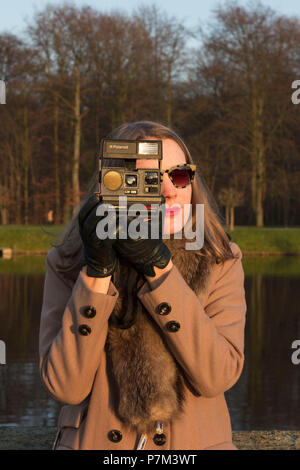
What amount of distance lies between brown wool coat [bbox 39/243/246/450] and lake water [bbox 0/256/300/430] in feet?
16.9

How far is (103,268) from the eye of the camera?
1728mm

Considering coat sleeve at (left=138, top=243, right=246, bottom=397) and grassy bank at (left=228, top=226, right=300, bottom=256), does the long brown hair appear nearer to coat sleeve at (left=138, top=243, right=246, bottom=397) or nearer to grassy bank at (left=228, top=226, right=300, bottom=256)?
coat sleeve at (left=138, top=243, right=246, bottom=397)

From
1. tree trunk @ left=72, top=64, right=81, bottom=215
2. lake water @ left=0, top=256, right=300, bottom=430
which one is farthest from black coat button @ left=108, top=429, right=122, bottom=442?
tree trunk @ left=72, top=64, right=81, bottom=215

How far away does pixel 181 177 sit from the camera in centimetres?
196

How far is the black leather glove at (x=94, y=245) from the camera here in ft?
5.24

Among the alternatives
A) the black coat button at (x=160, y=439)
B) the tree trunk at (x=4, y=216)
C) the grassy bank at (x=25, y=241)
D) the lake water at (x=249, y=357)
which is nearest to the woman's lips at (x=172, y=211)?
the black coat button at (x=160, y=439)

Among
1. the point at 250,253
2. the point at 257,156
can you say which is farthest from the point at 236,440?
the point at 257,156

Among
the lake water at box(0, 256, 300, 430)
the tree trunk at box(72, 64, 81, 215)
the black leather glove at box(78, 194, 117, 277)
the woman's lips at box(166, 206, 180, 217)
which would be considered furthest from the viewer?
the tree trunk at box(72, 64, 81, 215)

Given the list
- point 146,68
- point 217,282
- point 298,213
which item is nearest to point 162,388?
point 217,282

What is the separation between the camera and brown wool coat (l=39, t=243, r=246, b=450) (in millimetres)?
1795

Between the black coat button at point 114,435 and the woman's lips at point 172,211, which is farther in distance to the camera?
the woman's lips at point 172,211

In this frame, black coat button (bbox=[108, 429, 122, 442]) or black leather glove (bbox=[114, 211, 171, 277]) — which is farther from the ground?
black leather glove (bbox=[114, 211, 171, 277])

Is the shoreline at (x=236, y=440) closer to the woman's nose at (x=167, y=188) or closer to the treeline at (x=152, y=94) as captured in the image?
the woman's nose at (x=167, y=188)
